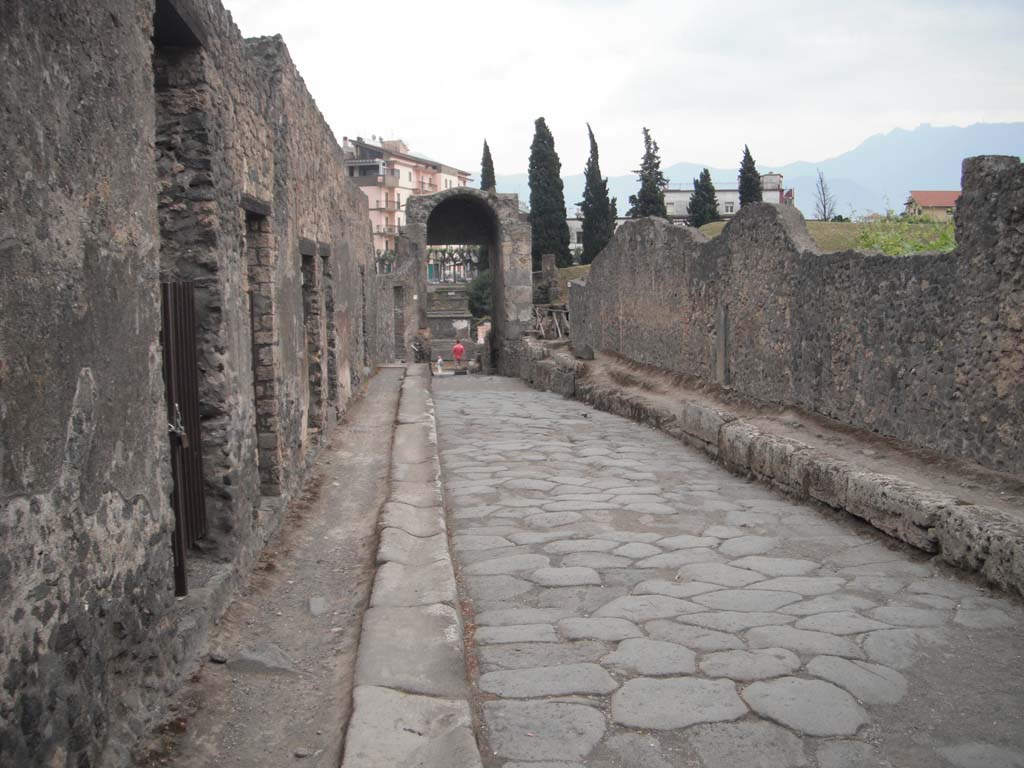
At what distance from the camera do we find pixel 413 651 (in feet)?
11.3

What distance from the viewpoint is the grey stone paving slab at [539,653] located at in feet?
11.3

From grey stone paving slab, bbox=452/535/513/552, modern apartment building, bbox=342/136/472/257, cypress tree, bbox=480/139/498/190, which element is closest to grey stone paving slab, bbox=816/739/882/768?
grey stone paving slab, bbox=452/535/513/552

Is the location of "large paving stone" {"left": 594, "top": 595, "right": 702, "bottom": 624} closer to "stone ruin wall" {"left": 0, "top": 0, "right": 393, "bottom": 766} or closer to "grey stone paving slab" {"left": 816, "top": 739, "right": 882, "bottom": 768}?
"grey stone paving slab" {"left": 816, "top": 739, "right": 882, "bottom": 768}

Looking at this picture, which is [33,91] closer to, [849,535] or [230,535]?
[230,535]

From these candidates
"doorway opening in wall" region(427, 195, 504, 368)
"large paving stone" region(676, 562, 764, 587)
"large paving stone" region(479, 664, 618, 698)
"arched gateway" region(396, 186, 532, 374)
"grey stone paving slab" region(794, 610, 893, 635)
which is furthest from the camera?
"doorway opening in wall" region(427, 195, 504, 368)

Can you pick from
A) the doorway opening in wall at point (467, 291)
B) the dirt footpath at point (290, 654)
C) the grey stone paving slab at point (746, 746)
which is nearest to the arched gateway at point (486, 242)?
the doorway opening in wall at point (467, 291)

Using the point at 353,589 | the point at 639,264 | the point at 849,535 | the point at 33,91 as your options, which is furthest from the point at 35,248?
the point at 639,264

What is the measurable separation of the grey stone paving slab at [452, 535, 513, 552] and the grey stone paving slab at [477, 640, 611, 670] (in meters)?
1.44

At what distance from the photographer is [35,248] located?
207 centimetres

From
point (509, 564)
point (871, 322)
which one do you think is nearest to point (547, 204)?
point (871, 322)

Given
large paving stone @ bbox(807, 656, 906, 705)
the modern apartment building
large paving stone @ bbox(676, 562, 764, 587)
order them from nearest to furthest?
1. large paving stone @ bbox(807, 656, 906, 705)
2. large paving stone @ bbox(676, 562, 764, 587)
3. the modern apartment building

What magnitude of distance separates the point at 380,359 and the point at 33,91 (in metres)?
16.3

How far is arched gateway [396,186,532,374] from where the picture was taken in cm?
2109

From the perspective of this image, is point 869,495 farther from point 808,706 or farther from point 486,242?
point 486,242
